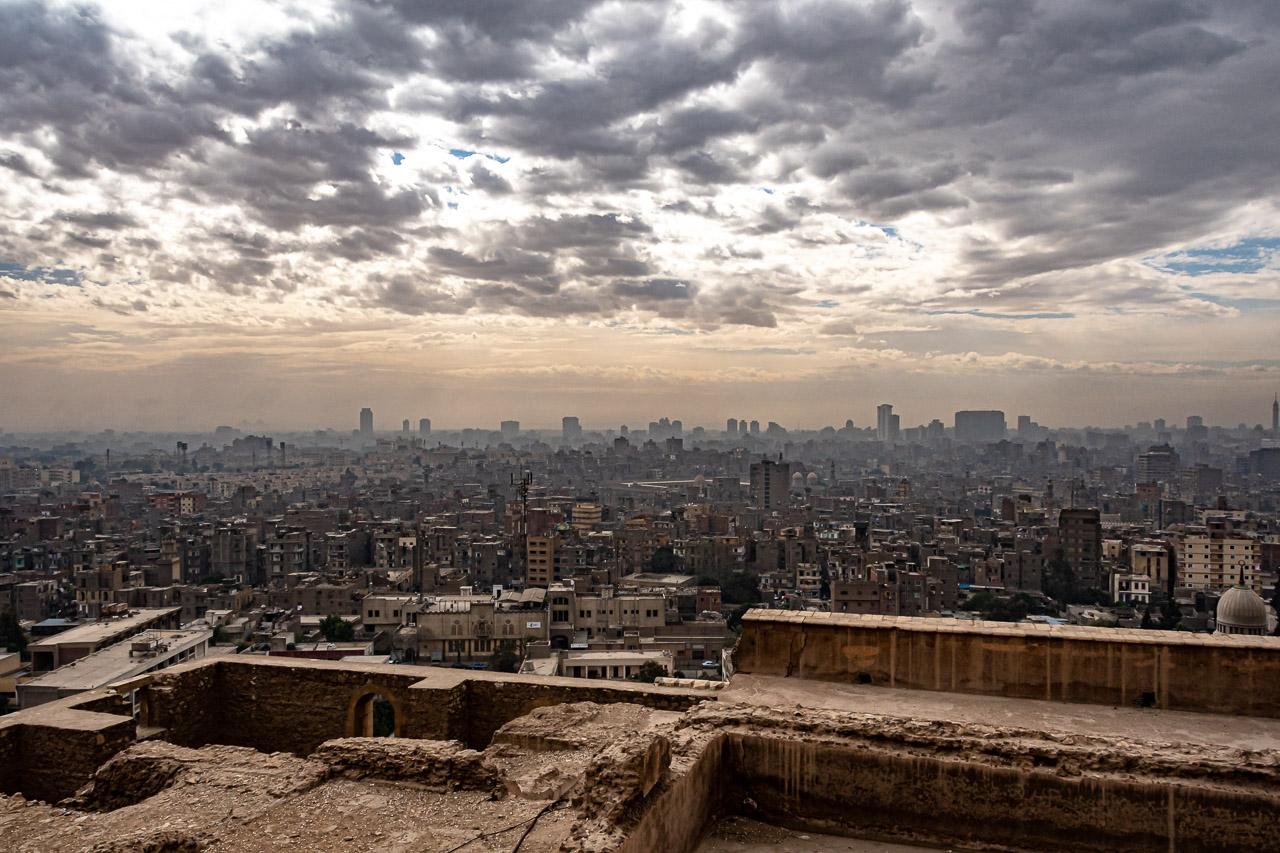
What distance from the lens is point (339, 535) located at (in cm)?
5284

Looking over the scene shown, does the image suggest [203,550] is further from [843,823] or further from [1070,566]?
[843,823]

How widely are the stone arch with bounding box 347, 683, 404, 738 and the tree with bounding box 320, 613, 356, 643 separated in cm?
2597

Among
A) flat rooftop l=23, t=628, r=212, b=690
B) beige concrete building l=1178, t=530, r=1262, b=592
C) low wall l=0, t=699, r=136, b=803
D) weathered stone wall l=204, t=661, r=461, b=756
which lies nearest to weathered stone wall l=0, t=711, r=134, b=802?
low wall l=0, t=699, r=136, b=803

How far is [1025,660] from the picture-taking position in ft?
17.1

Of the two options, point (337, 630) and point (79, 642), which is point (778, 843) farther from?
point (337, 630)

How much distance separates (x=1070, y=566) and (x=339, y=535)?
141 ft

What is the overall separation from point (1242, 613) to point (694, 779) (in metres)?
20.1

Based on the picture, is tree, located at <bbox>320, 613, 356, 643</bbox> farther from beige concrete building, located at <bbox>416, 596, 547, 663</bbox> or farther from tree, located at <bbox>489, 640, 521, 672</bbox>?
tree, located at <bbox>489, 640, 521, 672</bbox>

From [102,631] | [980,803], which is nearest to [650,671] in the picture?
[102,631]

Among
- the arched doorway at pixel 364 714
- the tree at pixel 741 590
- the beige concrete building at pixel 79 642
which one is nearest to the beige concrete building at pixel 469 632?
the beige concrete building at pixel 79 642

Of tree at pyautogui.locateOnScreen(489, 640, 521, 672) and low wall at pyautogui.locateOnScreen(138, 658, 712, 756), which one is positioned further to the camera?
tree at pyautogui.locateOnScreen(489, 640, 521, 672)

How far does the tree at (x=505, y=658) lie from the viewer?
26047 mm

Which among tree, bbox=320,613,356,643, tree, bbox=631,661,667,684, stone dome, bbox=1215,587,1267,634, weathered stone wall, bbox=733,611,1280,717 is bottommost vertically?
tree, bbox=320,613,356,643

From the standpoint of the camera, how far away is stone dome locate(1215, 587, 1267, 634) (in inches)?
739
